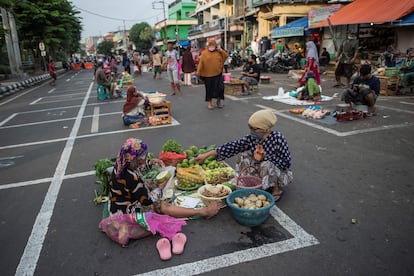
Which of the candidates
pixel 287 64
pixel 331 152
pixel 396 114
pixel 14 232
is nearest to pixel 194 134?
pixel 331 152

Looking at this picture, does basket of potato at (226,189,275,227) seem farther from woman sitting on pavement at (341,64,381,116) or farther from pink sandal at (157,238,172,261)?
woman sitting on pavement at (341,64,381,116)

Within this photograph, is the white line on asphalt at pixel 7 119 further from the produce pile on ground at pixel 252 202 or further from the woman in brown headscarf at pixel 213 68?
the produce pile on ground at pixel 252 202

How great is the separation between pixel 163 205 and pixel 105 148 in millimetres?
3327

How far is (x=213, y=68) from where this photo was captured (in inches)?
354

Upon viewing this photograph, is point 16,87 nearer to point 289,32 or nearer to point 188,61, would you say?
point 188,61

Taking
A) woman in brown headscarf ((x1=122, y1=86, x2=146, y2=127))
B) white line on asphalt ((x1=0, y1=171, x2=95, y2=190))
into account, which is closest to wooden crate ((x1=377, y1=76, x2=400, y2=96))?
woman in brown headscarf ((x1=122, y1=86, x2=146, y2=127))

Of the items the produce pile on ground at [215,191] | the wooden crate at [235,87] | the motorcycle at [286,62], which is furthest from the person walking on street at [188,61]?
the produce pile on ground at [215,191]

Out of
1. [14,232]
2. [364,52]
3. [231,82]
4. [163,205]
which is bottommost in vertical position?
[14,232]

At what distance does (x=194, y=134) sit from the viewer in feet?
22.0

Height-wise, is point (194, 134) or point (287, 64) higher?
point (287, 64)

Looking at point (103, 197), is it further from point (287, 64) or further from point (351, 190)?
point (287, 64)

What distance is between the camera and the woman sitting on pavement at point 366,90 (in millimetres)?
A: 7234

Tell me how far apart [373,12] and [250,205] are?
13195mm

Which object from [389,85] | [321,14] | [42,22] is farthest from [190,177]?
[42,22]
